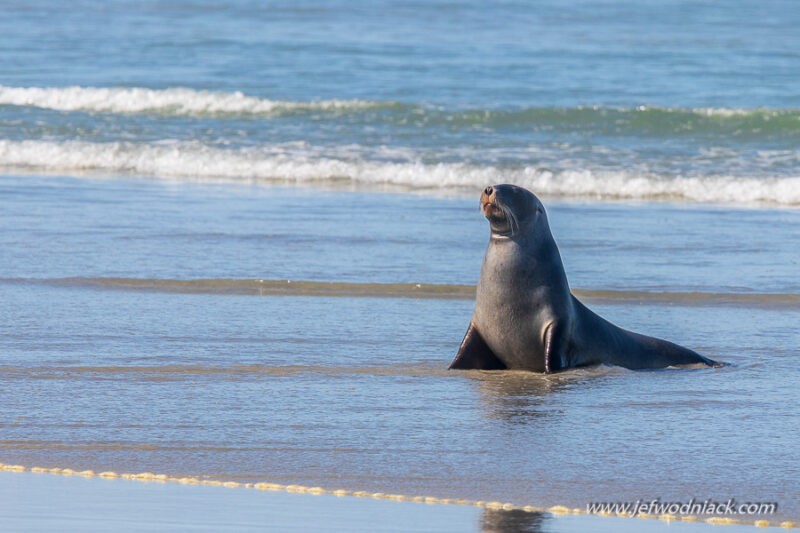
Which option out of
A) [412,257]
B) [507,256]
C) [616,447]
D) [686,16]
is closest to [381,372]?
[507,256]

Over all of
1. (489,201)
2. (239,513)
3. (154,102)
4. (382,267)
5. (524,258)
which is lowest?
(239,513)

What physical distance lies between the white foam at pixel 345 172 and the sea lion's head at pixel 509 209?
6940 mm

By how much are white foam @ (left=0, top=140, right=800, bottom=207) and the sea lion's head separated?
22.8 ft

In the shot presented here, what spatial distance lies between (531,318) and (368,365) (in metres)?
0.88

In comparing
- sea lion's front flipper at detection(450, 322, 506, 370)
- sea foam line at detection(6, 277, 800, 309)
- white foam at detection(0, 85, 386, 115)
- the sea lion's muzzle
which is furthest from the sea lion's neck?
white foam at detection(0, 85, 386, 115)

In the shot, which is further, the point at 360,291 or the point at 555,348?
the point at 360,291

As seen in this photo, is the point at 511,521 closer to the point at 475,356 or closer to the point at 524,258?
the point at 475,356

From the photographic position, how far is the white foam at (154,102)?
821 inches

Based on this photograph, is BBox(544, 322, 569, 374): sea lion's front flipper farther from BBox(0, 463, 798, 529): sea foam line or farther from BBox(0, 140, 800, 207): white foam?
BBox(0, 140, 800, 207): white foam

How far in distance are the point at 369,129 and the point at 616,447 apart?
13633mm

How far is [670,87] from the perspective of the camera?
23641 mm

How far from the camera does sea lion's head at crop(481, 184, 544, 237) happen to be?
7293mm

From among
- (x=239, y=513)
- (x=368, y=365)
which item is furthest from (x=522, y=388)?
(x=239, y=513)

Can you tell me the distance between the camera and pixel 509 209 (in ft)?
24.2
